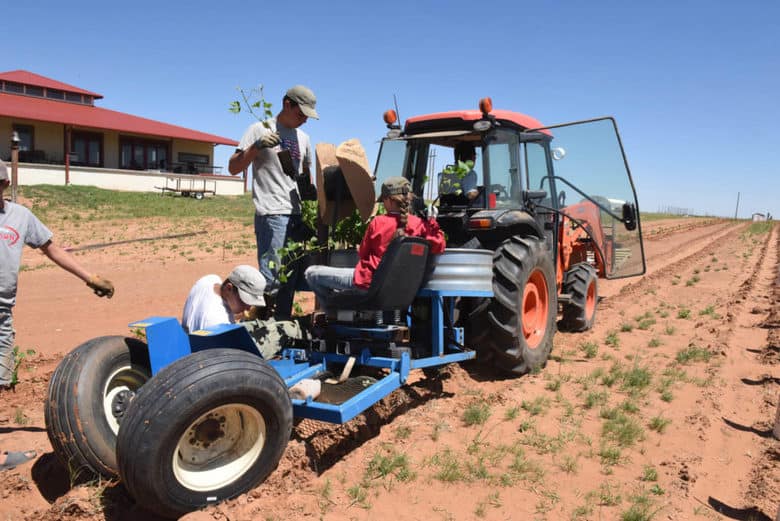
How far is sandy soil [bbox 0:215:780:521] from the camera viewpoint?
3.12 meters

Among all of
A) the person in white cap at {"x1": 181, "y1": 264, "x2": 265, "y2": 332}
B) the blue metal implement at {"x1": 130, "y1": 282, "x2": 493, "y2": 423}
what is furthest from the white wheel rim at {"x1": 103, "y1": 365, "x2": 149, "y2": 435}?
the person in white cap at {"x1": 181, "y1": 264, "x2": 265, "y2": 332}

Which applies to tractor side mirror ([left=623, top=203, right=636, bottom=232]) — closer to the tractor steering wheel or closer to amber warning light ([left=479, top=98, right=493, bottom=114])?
the tractor steering wheel

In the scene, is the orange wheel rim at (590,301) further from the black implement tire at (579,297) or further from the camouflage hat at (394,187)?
the camouflage hat at (394,187)

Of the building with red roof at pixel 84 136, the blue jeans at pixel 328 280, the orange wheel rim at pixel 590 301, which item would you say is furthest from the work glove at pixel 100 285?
the building with red roof at pixel 84 136

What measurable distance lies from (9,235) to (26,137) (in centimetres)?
3015

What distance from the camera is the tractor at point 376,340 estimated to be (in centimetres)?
A: 274

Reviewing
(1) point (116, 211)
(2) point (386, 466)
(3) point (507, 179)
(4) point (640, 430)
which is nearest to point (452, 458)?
(2) point (386, 466)

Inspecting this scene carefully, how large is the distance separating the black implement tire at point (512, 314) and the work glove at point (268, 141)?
2.09 metres

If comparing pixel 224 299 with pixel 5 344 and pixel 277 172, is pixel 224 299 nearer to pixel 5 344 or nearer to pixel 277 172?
pixel 277 172

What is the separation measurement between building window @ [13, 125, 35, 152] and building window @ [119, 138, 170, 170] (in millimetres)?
4291

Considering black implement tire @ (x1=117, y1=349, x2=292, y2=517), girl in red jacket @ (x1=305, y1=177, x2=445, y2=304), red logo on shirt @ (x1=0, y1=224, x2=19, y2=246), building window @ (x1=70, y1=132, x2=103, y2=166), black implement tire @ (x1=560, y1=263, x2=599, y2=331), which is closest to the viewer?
black implement tire @ (x1=117, y1=349, x2=292, y2=517)

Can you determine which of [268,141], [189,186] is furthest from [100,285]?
[189,186]

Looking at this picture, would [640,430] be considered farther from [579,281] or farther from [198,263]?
[198,263]

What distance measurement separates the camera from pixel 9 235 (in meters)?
3.60
